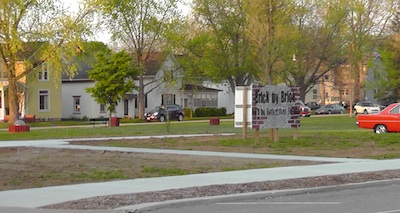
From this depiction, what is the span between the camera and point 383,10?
8200 cm

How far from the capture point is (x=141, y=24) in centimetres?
7475

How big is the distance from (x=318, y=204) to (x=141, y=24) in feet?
204

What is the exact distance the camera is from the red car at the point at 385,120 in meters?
34.7

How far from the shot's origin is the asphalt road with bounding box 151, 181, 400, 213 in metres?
13.1

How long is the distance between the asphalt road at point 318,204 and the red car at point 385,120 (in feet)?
63.1

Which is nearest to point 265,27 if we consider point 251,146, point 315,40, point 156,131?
point 156,131

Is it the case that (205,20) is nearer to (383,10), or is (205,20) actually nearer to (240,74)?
(240,74)

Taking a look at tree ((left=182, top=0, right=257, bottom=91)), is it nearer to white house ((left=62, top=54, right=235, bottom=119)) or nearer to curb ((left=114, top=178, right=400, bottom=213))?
white house ((left=62, top=54, right=235, bottom=119))

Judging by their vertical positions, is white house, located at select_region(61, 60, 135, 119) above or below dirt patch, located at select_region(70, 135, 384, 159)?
above

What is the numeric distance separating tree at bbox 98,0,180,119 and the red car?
135 ft

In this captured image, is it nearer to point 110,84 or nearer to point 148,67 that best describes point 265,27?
point 110,84

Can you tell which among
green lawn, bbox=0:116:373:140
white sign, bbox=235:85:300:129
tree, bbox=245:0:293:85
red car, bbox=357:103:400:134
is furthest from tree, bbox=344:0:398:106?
white sign, bbox=235:85:300:129

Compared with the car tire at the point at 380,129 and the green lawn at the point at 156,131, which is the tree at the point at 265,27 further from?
the car tire at the point at 380,129

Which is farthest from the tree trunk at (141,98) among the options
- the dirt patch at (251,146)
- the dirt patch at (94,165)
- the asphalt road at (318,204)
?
the asphalt road at (318,204)
